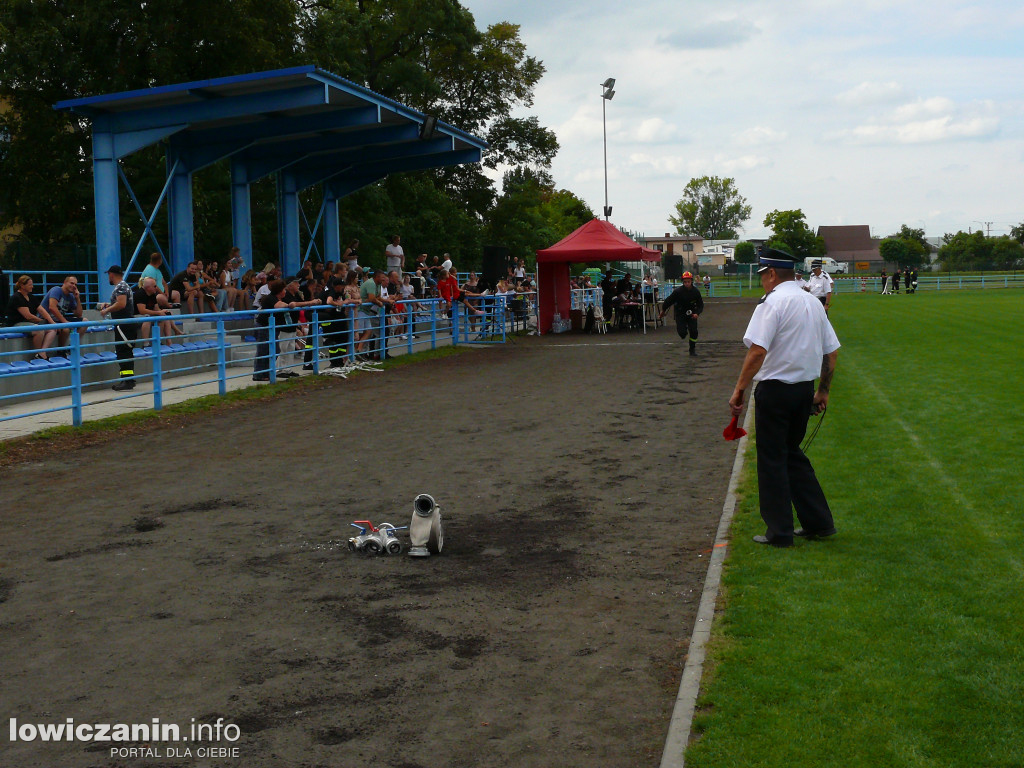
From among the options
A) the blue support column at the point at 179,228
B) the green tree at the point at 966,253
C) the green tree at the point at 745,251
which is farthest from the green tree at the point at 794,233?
the blue support column at the point at 179,228

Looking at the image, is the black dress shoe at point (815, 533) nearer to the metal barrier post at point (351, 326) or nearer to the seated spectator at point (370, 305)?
the metal barrier post at point (351, 326)

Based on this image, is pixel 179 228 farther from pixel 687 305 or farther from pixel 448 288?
pixel 687 305

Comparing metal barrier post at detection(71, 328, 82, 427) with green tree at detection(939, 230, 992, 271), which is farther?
green tree at detection(939, 230, 992, 271)

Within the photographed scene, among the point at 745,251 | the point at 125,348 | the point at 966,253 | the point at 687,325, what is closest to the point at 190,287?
the point at 125,348

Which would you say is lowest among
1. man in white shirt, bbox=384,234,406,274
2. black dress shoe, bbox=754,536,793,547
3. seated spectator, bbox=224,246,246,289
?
black dress shoe, bbox=754,536,793,547

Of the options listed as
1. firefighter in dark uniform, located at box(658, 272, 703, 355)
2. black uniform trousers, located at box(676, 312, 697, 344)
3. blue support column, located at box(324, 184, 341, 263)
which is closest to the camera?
firefighter in dark uniform, located at box(658, 272, 703, 355)

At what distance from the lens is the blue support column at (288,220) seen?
1025 inches

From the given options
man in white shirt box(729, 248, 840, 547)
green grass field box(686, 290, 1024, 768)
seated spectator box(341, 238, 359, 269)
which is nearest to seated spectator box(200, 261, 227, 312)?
seated spectator box(341, 238, 359, 269)

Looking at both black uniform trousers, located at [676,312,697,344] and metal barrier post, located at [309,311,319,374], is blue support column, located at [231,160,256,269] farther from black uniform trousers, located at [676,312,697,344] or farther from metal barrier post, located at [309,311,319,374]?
black uniform trousers, located at [676,312,697,344]

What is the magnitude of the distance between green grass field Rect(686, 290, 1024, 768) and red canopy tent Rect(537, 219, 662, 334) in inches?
690

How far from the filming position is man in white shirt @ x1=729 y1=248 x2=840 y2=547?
6.26 meters

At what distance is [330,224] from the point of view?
91.9 feet

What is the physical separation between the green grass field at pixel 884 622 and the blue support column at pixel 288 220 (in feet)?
61.0

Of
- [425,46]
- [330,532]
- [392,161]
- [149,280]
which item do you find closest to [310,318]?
[149,280]
